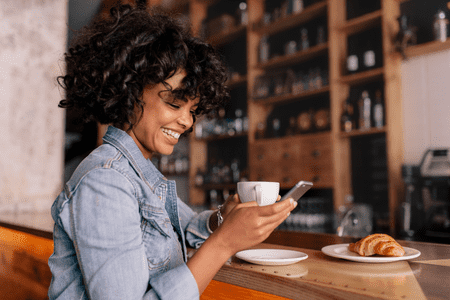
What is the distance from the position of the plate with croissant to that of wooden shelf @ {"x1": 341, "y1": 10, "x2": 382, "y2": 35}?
232 centimetres

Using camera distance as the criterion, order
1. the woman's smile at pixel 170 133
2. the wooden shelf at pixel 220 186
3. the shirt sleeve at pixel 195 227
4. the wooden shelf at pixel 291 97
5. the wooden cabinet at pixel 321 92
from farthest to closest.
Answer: the wooden shelf at pixel 220 186 < the wooden shelf at pixel 291 97 < the wooden cabinet at pixel 321 92 < the shirt sleeve at pixel 195 227 < the woman's smile at pixel 170 133

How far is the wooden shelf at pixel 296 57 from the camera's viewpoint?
3130mm

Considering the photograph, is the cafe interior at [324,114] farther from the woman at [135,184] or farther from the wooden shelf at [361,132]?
the woman at [135,184]

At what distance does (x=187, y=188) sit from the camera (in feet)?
14.0

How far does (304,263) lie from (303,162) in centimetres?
226

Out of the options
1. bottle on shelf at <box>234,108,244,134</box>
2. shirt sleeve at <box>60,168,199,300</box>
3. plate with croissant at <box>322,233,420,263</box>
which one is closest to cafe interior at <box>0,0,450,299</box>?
bottle on shelf at <box>234,108,244,134</box>

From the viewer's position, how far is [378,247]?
865 mm

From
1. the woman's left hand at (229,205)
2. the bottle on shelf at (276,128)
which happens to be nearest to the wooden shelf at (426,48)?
the bottle on shelf at (276,128)

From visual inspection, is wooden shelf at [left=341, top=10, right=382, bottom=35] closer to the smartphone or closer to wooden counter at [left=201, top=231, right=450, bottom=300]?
wooden counter at [left=201, top=231, right=450, bottom=300]

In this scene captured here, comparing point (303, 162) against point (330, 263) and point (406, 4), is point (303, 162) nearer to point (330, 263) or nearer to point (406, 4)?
Answer: point (406, 4)

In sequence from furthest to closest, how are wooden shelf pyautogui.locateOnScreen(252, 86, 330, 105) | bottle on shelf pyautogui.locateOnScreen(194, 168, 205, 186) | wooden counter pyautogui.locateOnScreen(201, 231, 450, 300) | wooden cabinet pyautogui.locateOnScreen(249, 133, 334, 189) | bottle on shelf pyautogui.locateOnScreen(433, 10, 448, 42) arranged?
bottle on shelf pyautogui.locateOnScreen(194, 168, 205, 186)
wooden shelf pyautogui.locateOnScreen(252, 86, 330, 105)
wooden cabinet pyautogui.locateOnScreen(249, 133, 334, 189)
bottle on shelf pyautogui.locateOnScreen(433, 10, 448, 42)
wooden counter pyautogui.locateOnScreen(201, 231, 450, 300)

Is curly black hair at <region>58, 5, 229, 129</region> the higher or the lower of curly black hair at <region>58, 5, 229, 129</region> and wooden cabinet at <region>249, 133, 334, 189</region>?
the higher

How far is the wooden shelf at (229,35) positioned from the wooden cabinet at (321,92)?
0.01 meters

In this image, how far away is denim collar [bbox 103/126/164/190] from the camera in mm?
844
